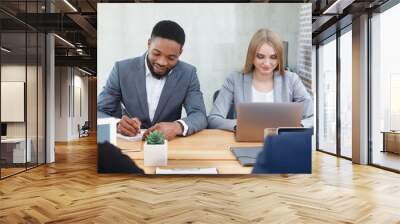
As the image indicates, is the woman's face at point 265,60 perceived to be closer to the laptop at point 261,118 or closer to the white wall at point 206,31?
the white wall at point 206,31

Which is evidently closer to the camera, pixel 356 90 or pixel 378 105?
pixel 378 105

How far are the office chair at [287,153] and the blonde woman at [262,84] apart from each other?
0.86 feet

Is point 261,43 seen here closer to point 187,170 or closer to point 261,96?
point 261,96

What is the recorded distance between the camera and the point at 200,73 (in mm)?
6102

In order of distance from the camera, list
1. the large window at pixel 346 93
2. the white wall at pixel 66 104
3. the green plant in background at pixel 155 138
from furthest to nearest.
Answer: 1. the white wall at pixel 66 104
2. the large window at pixel 346 93
3. the green plant in background at pixel 155 138

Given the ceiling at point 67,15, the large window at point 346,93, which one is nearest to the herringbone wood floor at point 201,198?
the large window at point 346,93

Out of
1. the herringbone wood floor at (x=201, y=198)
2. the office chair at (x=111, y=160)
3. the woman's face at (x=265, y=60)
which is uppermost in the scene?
the woman's face at (x=265, y=60)

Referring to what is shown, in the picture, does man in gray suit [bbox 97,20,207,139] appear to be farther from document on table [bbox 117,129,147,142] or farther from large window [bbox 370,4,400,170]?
large window [bbox 370,4,400,170]

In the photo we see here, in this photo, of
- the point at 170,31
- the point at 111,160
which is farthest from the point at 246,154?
the point at 170,31

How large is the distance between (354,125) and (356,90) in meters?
0.74

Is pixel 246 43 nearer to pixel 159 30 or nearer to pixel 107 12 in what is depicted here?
pixel 159 30

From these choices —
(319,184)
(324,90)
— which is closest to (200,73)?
(319,184)

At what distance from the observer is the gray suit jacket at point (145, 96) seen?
20.0ft

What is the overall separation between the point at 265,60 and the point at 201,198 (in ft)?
8.03
